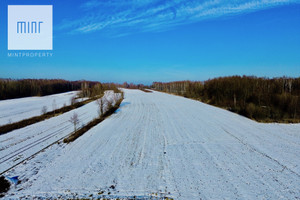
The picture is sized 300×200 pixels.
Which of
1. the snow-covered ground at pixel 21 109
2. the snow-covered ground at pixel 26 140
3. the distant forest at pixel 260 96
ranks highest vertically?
the distant forest at pixel 260 96

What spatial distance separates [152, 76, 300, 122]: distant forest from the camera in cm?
1205

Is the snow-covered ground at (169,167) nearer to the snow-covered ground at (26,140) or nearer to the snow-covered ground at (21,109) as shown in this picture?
the snow-covered ground at (26,140)

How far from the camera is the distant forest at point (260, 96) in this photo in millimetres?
12047

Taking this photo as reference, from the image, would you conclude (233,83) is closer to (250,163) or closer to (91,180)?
(250,163)

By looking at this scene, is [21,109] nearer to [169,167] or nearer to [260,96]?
[169,167]

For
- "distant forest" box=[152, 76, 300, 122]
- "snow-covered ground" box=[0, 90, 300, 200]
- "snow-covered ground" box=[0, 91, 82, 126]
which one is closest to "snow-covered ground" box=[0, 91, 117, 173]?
"snow-covered ground" box=[0, 90, 300, 200]

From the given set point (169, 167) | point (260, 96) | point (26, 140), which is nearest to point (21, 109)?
point (26, 140)

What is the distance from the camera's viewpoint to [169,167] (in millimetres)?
5043

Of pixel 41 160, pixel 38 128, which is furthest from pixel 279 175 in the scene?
pixel 38 128

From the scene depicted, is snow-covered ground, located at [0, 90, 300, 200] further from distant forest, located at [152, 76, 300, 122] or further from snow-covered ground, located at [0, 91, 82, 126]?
snow-covered ground, located at [0, 91, 82, 126]

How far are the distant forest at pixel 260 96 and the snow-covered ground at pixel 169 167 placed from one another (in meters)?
4.11

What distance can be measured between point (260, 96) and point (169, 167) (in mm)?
14556

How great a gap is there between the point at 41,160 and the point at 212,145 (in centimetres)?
652

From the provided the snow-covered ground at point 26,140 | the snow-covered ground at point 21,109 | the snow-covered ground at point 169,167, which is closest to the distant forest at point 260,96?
the snow-covered ground at point 169,167
